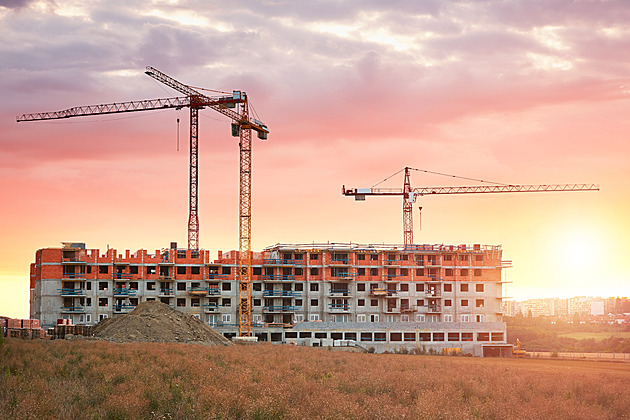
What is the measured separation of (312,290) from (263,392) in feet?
272

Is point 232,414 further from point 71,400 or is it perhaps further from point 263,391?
point 71,400

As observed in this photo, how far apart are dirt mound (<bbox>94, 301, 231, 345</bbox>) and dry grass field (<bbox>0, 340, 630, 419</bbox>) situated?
23.6 metres

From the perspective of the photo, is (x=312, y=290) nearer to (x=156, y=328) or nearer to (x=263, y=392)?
(x=156, y=328)

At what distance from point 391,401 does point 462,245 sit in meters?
87.0

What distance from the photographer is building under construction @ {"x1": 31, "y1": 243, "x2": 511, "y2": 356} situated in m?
95.9

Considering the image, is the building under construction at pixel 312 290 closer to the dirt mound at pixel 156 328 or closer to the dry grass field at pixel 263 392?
the dirt mound at pixel 156 328

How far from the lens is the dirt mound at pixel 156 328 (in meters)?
62.4

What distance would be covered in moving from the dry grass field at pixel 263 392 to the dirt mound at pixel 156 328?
77.5ft

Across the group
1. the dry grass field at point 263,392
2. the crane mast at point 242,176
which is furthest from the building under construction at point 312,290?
the dry grass field at point 263,392

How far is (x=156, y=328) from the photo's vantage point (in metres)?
64.8

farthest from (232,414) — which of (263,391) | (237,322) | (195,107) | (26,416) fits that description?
(195,107)

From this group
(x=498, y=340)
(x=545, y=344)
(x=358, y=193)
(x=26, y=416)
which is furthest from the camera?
(x=358, y=193)

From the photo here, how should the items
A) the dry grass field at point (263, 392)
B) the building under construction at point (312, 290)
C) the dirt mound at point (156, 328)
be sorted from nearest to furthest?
the dry grass field at point (263, 392) → the dirt mound at point (156, 328) → the building under construction at point (312, 290)

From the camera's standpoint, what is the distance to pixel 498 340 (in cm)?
9769
